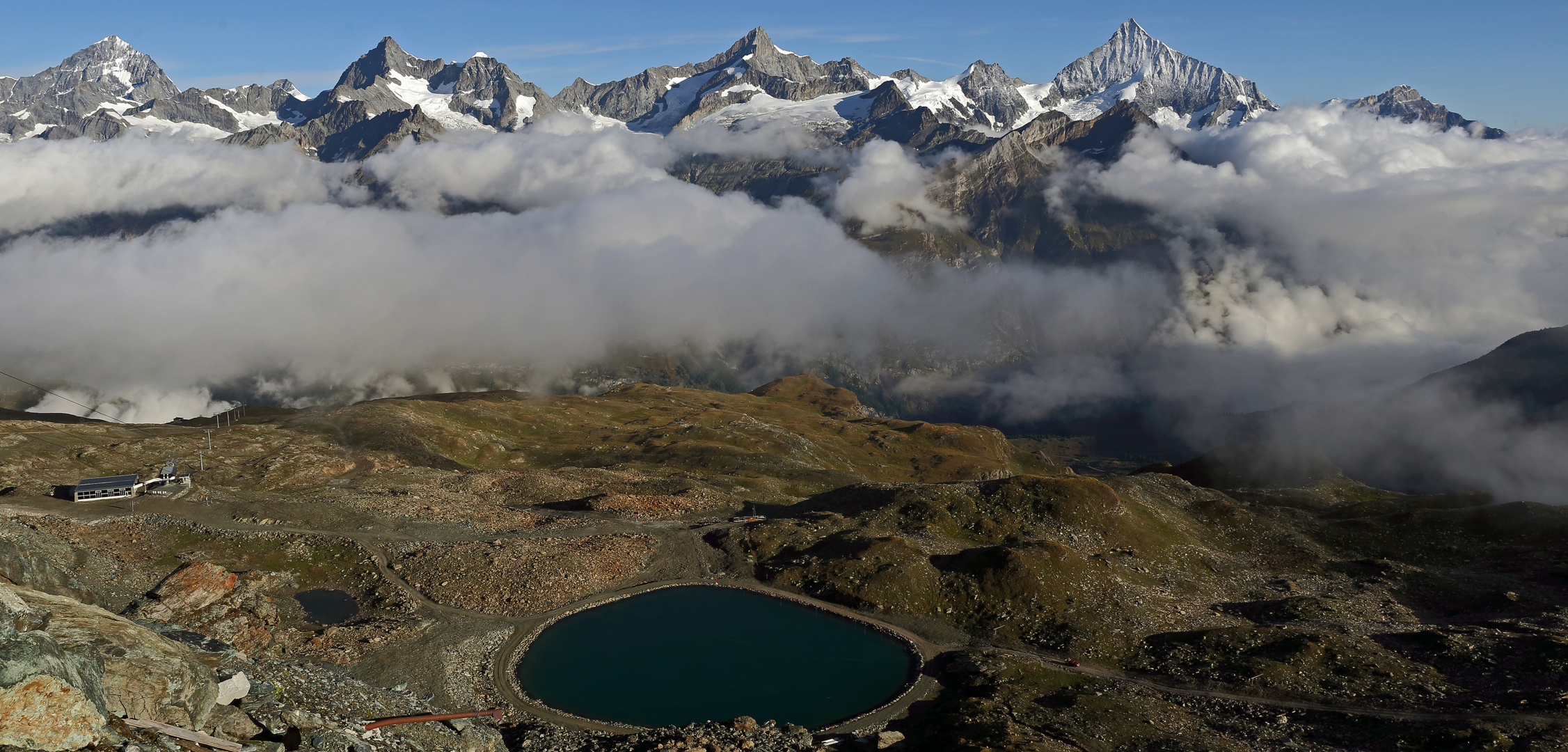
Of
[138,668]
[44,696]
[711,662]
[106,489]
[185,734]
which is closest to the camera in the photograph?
[44,696]

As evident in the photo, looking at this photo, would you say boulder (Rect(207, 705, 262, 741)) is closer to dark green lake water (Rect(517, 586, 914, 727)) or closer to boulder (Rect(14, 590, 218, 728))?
boulder (Rect(14, 590, 218, 728))

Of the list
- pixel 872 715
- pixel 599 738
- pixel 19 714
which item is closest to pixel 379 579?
pixel 599 738

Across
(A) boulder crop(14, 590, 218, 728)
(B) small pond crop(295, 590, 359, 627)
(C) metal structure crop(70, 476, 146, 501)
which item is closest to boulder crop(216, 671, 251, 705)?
(A) boulder crop(14, 590, 218, 728)

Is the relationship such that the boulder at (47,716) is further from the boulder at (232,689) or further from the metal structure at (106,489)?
the metal structure at (106,489)

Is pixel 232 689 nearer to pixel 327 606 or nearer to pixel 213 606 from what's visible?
pixel 213 606

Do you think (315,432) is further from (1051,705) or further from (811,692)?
(1051,705)

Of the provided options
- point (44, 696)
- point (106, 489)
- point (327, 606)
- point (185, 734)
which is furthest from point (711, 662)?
point (106, 489)

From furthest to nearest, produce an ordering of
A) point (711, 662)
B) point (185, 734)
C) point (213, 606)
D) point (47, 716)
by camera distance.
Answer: point (711, 662) < point (213, 606) < point (185, 734) < point (47, 716)
